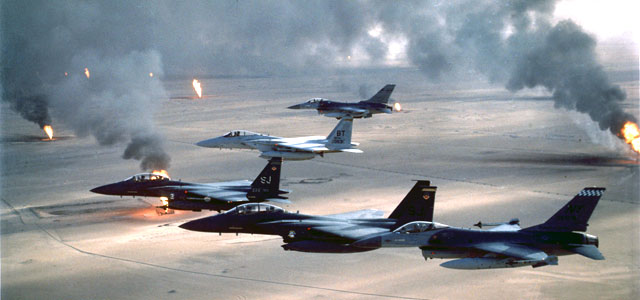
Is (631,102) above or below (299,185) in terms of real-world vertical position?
above

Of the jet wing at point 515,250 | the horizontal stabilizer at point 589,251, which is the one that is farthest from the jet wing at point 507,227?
the horizontal stabilizer at point 589,251

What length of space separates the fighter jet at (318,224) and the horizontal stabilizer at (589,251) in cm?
797

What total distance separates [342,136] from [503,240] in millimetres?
30812

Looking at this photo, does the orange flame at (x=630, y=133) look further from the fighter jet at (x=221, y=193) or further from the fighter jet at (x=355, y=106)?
the fighter jet at (x=221, y=193)

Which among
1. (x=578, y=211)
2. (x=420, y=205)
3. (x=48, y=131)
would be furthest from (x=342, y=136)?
(x=48, y=131)

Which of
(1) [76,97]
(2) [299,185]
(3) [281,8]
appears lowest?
(2) [299,185]

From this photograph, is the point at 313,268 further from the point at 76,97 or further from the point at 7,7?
the point at 7,7

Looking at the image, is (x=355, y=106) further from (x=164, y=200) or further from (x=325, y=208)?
(x=164, y=200)

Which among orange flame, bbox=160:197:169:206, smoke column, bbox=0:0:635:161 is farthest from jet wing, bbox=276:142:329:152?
orange flame, bbox=160:197:169:206

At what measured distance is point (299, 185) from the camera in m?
56.4

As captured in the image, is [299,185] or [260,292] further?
[299,185]

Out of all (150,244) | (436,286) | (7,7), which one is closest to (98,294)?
(150,244)

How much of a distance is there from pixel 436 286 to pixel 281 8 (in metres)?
172

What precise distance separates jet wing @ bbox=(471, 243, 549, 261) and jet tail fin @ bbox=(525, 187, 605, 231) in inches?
78.7
